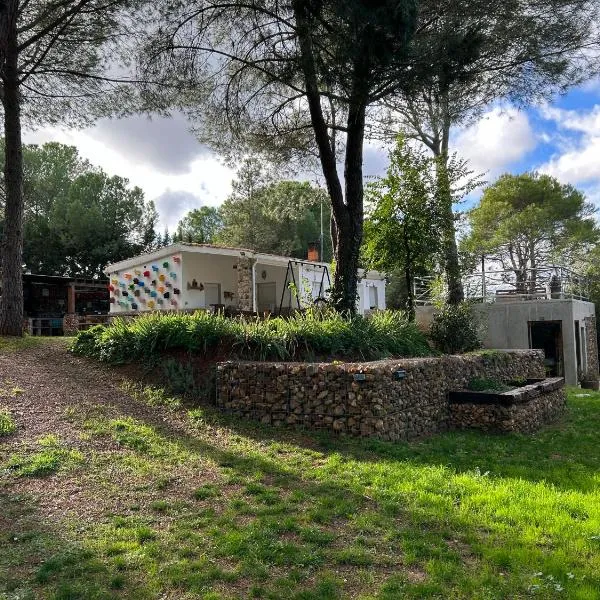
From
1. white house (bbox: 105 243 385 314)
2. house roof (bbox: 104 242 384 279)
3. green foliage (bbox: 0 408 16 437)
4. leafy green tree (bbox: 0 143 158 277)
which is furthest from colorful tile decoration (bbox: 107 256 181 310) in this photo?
leafy green tree (bbox: 0 143 158 277)

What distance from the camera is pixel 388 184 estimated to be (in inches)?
504

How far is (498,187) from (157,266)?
1916 cm

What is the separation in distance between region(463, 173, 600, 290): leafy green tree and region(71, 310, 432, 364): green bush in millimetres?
17921

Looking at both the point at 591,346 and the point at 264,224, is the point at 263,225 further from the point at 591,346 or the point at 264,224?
the point at 591,346

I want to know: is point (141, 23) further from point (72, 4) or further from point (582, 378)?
point (582, 378)

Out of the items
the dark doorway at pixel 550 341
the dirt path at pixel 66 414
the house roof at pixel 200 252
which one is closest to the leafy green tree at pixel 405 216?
the house roof at pixel 200 252

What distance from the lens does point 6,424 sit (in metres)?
5.83

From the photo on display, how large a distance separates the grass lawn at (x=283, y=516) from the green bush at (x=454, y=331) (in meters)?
5.31

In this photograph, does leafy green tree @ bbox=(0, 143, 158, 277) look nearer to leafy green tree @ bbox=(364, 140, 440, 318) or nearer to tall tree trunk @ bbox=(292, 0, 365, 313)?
leafy green tree @ bbox=(364, 140, 440, 318)

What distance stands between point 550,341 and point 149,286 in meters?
13.1

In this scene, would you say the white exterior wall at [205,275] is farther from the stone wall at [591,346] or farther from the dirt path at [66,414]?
the stone wall at [591,346]

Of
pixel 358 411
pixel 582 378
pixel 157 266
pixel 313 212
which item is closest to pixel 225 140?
pixel 157 266

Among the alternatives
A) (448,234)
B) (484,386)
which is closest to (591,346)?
(448,234)

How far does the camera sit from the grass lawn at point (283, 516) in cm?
308
